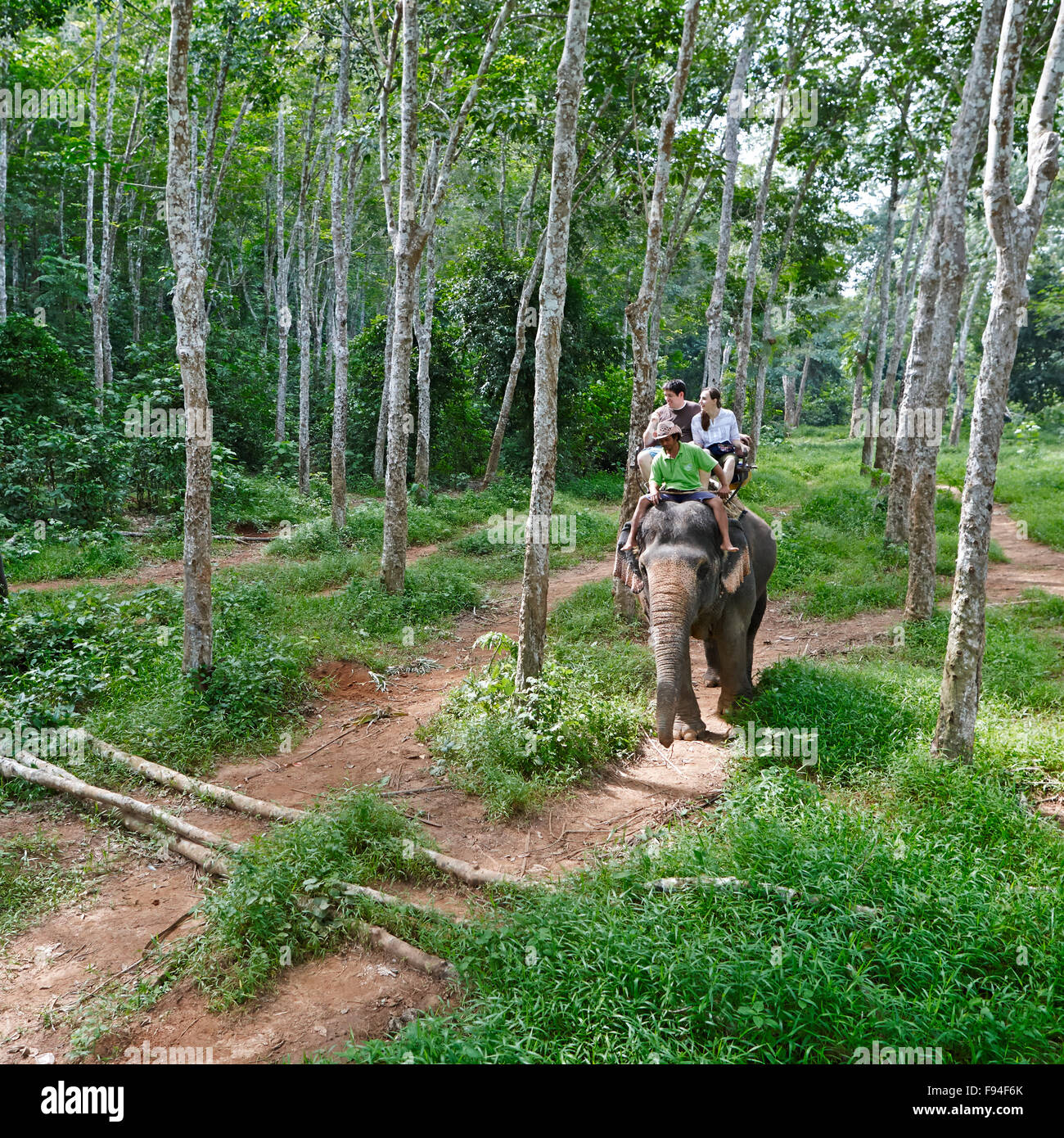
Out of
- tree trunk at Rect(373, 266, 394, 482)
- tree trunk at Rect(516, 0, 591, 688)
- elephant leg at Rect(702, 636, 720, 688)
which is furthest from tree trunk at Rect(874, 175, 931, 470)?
tree trunk at Rect(516, 0, 591, 688)

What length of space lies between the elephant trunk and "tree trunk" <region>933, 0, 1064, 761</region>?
1855 millimetres

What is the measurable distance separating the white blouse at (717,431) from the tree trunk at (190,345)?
487 centimetres

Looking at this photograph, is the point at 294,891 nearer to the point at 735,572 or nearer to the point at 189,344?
the point at 735,572

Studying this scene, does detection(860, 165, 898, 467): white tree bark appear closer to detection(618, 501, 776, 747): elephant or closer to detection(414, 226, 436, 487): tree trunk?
detection(414, 226, 436, 487): tree trunk

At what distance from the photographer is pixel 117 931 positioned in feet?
15.0

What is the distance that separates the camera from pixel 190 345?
7367mm

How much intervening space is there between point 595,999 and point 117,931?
9.32 ft

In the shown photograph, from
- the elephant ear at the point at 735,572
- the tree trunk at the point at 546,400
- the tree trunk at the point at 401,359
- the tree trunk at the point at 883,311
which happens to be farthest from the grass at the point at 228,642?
the tree trunk at the point at 883,311

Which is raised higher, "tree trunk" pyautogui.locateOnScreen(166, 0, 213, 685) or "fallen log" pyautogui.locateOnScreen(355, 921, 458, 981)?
"tree trunk" pyautogui.locateOnScreen(166, 0, 213, 685)

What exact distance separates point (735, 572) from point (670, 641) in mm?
1194

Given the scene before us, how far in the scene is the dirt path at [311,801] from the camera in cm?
380

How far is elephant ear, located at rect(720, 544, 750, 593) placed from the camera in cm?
695

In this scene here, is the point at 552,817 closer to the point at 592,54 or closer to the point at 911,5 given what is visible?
the point at 592,54
